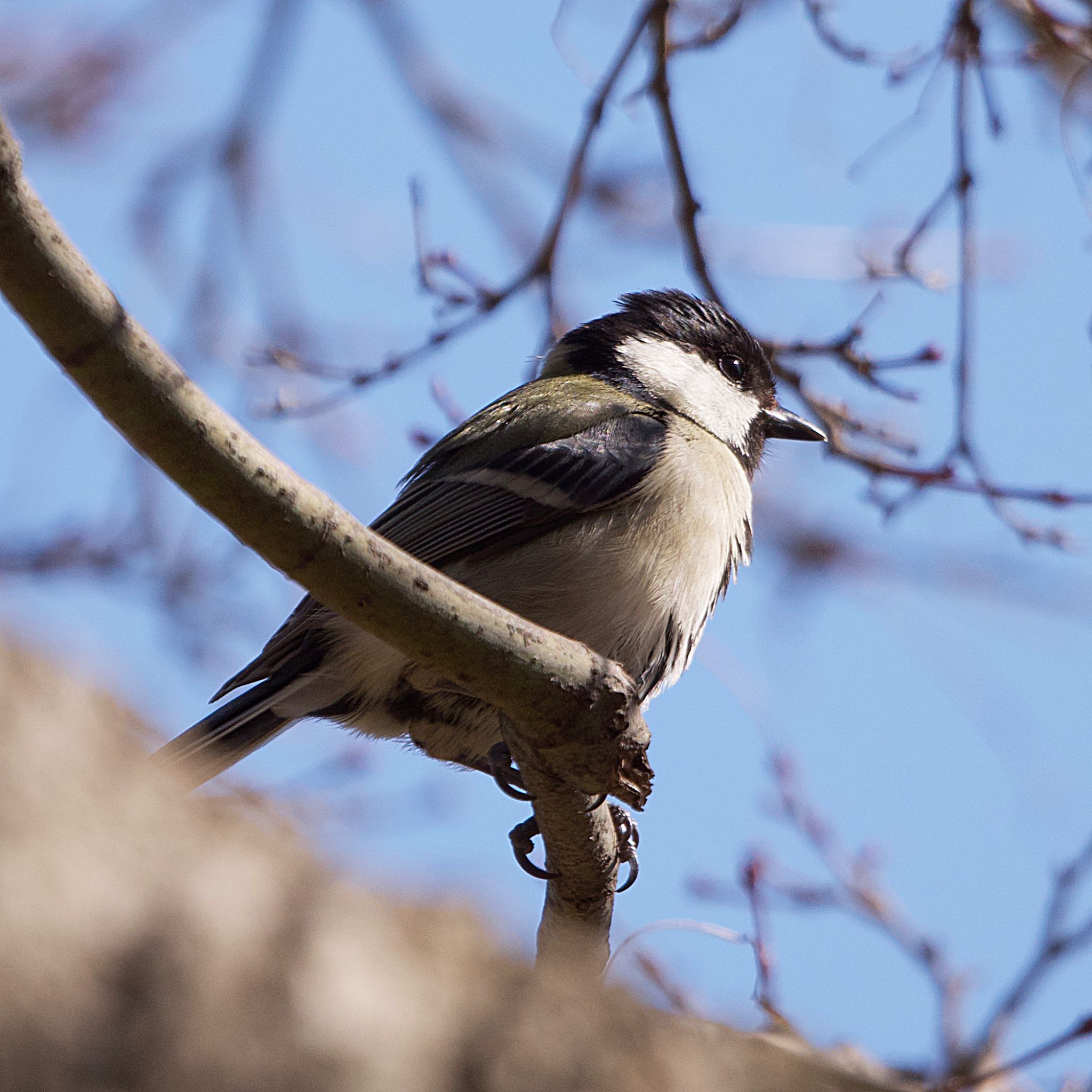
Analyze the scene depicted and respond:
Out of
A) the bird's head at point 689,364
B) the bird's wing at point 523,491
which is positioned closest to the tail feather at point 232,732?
the bird's wing at point 523,491

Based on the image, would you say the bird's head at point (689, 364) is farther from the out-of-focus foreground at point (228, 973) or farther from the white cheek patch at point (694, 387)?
the out-of-focus foreground at point (228, 973)

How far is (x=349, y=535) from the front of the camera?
7.70 ft

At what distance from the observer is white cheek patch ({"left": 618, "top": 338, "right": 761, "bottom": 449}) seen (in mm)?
4652

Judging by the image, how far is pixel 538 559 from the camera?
3871 millimetres

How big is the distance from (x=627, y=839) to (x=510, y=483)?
1.11m

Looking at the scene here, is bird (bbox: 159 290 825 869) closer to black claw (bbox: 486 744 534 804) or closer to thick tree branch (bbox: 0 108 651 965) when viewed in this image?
black claw (bbox: 486 744 534 804)

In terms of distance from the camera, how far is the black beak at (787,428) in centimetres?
484

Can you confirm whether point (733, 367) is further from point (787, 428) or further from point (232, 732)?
point (232, 732)

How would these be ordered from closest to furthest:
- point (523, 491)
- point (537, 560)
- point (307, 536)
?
1. point (307, 536)
2. point (537, 560)
3. point (523, 491)

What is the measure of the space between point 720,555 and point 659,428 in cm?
45

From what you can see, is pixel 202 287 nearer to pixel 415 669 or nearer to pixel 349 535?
pixel 415 669

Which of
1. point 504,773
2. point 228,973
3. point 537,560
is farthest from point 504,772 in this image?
point 228,973

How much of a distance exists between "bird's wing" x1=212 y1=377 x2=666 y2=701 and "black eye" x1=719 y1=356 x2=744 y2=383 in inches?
23.7

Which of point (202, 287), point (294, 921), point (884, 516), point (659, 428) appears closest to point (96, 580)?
point (202, 287)
